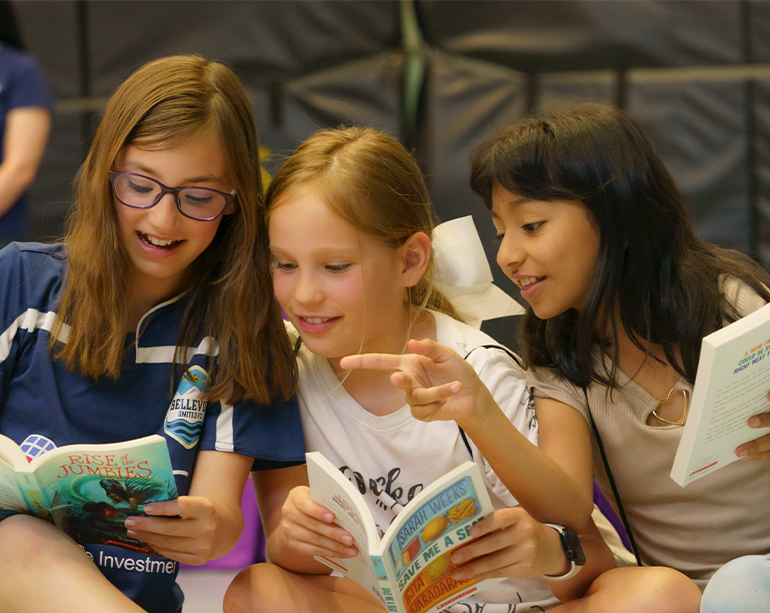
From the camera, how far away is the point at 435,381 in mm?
920

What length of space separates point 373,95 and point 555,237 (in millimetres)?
1679

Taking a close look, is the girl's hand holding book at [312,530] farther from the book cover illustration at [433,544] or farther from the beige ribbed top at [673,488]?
the beige ribbed top at [673,488]

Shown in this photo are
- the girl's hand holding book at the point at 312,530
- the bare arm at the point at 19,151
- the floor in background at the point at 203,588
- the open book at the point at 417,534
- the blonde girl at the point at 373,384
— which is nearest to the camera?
the open book at the point at 417,534

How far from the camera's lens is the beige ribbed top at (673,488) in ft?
3.53

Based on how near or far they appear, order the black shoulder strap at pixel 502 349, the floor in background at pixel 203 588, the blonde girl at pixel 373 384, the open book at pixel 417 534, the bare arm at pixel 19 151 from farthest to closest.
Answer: the bare arm at pixel 19 151 → the floor in background at pixel 203 588 → the black shoulder strap at pixel 502 349 → the blonde girl at pixel 373 384 → the open book at pixel 417 534

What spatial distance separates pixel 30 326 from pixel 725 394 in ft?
3.04

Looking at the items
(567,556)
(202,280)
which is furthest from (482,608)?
(202,280)

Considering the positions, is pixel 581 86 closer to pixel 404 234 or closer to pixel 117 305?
pixel 404 234

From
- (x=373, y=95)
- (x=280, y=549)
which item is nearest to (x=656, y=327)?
(x=280, y=549)

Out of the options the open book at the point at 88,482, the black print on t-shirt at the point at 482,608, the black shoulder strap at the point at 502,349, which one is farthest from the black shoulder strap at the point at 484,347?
the open book at the point at 88,482

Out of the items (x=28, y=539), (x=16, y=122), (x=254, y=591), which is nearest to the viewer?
(x=28, y=539)

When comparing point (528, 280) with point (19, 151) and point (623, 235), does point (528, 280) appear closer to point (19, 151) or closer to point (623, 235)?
point (623, 235)

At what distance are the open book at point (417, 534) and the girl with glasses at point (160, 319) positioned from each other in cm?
25

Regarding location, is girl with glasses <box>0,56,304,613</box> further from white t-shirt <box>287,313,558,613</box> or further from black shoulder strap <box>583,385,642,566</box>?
black shoulder strap <box>583,385,642,566</box>
